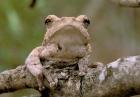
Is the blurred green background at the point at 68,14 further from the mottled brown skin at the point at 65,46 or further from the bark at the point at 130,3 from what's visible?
the bark at the point at 130,3

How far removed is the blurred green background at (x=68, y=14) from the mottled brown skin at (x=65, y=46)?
1.34m

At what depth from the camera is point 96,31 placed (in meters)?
5.66

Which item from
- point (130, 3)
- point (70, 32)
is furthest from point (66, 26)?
point (130, 3)

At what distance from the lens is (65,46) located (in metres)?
2.64

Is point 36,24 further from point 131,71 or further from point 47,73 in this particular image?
point 131,71

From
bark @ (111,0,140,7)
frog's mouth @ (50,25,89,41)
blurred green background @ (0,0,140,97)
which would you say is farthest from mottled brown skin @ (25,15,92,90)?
blurred green background @ (0,0,140,97)

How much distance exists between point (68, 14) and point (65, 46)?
296 centimetres

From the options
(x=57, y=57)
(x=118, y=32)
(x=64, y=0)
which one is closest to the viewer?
(x=57, y=57)

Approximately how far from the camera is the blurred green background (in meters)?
4.53

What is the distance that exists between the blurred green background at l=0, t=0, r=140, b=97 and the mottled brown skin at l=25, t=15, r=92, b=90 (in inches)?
52.8

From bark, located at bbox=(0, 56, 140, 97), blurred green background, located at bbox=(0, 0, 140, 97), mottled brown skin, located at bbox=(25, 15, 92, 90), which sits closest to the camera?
bark, located at bbox=(0, 56, 140, 97)

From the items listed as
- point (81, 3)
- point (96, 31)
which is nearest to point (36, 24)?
point (81, 3)

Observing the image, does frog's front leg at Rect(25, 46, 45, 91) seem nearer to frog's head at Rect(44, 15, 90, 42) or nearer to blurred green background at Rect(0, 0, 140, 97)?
frog's head at Rect(44, 15, 90, 42)

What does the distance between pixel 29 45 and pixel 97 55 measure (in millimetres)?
1151
